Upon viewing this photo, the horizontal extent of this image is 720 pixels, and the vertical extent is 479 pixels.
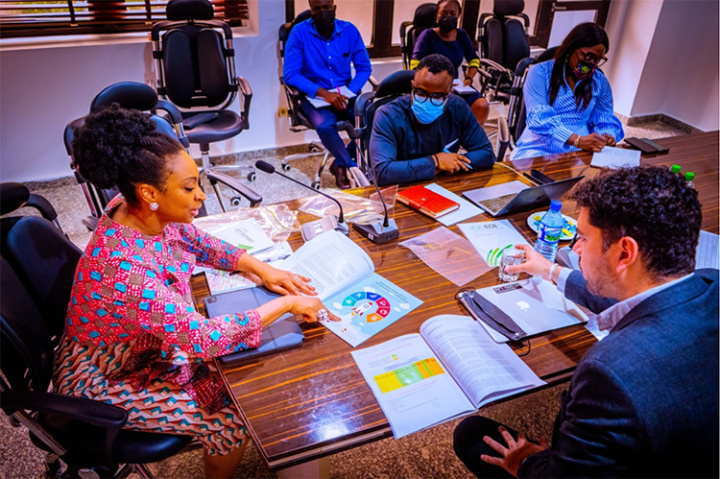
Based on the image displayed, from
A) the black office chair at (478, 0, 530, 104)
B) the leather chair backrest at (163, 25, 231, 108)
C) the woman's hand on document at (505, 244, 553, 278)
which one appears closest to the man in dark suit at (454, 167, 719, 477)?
the woman's hand on document at (505, 244, 553, 278)

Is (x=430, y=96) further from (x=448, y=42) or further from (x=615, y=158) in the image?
(x=448, y=42)

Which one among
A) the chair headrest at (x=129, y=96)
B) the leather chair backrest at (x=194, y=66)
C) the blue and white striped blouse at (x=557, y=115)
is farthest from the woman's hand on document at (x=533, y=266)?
the leather chair backrest at (x=194, y=66)

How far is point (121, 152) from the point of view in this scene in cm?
130

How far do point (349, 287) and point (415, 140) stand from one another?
118 cm

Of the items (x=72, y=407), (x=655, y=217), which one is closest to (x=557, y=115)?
(x=655, y=217)

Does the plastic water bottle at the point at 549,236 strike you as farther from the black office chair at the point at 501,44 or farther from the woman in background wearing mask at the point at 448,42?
the black office chair at the point at 501,44

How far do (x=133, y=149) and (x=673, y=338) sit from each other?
51.0 inches

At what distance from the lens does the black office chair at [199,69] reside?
330cm

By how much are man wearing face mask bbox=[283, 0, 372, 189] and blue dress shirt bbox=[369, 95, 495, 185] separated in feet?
3.70

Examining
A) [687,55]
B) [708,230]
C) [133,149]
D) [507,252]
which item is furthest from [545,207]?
[687,55]

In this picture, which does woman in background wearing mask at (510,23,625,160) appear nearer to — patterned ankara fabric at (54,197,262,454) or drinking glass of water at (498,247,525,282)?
drinking glass of water at (498,247,525,282)

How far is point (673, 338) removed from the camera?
962mm

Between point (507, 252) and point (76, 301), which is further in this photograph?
point (507, 252)

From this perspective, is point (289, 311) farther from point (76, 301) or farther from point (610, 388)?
point (610, 388)
